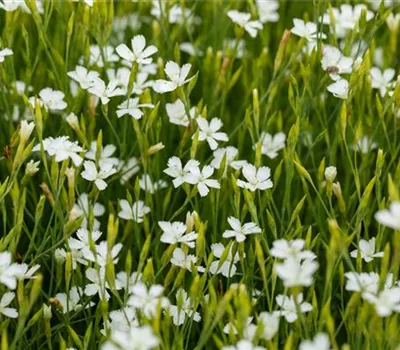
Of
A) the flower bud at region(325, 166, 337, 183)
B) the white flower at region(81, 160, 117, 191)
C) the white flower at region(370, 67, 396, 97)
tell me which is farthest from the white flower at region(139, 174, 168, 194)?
the white flower at region(370, 67, 396, 97)

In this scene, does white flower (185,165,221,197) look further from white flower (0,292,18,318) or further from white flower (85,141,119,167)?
white flower (0,292,18,318)

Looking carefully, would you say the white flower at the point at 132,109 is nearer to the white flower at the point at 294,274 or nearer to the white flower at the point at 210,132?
the white flower at the point at 210,132

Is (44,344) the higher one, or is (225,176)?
(225,176)

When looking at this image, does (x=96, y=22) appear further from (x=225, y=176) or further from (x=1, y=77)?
(x=225, y=176)

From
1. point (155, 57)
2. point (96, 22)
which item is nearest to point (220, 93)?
point (155, 57)

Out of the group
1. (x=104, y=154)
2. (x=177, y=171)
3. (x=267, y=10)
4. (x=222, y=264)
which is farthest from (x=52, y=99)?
(x=267, y=10)

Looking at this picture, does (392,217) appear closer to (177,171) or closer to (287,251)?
(287,251)
